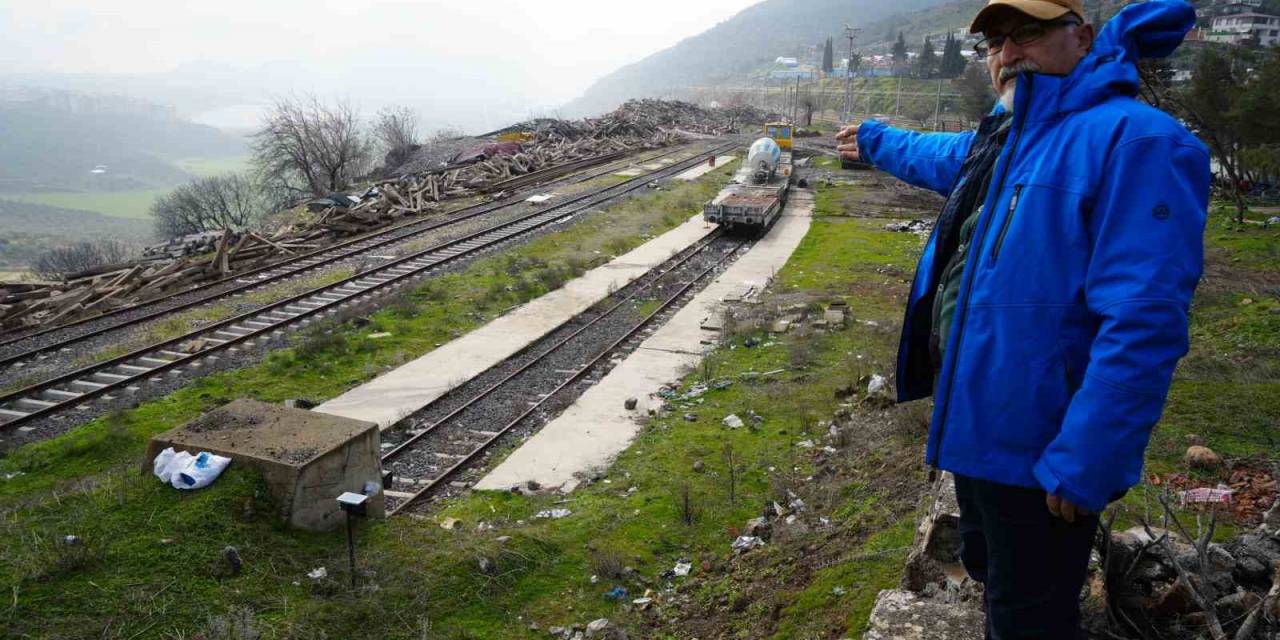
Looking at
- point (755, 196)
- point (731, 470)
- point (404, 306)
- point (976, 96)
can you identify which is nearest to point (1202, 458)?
point (731, 470)

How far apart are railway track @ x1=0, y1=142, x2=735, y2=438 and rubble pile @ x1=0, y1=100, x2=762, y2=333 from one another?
2.95 metres

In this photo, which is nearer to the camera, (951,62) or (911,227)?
(911,227)

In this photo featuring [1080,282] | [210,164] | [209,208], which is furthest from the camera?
[210,164]

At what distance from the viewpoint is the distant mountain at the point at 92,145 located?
365ft

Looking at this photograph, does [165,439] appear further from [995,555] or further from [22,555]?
[995,555]

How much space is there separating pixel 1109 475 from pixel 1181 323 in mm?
428

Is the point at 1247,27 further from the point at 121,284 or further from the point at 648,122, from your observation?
the point at 121,284

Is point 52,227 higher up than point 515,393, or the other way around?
point 515,393

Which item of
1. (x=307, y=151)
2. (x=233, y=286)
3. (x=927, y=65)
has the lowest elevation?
(x=233, y=286)

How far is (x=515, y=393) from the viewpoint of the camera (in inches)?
441

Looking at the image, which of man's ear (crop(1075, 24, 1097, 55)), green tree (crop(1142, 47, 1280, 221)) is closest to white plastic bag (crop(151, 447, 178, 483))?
man's ear (crop(1075, 24, 1097, 55))

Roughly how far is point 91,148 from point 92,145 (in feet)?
6.32

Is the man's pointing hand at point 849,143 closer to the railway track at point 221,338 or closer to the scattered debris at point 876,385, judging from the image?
the scattered debris at point 876,385

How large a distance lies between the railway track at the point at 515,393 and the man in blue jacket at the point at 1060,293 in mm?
6473
